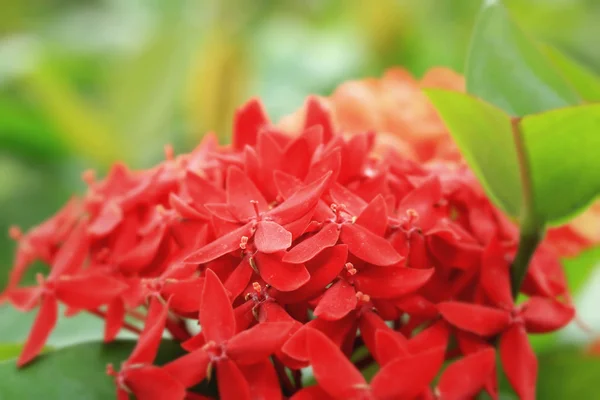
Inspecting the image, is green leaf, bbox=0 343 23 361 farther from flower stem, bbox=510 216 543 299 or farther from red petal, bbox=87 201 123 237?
flower stem, bbox=510 216 543 299

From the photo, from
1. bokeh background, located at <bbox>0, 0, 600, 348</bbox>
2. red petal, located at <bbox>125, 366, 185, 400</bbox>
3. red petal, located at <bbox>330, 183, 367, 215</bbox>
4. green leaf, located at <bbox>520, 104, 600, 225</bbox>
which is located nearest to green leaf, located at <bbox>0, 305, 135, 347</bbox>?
red petal, located at <bbox>125, 366, 185, 400</bbox>

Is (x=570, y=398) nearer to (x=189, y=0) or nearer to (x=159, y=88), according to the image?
(x=159, y=88)

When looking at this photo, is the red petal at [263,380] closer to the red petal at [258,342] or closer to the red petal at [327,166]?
the red petal at [258,342]

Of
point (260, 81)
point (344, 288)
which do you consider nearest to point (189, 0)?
point (260, 81)

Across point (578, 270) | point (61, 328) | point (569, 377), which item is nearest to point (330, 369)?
point (61, 328)

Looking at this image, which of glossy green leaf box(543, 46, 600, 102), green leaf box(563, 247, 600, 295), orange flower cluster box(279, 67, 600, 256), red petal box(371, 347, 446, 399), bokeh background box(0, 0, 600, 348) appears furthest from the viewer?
bokeh background box(0, 0, 600, 348)

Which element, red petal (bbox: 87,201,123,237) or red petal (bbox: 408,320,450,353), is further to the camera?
red petal (bbox: 87,201,123,237)

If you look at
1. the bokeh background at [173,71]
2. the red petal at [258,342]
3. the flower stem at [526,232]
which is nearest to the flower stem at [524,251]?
the flower stem at [526,232]
